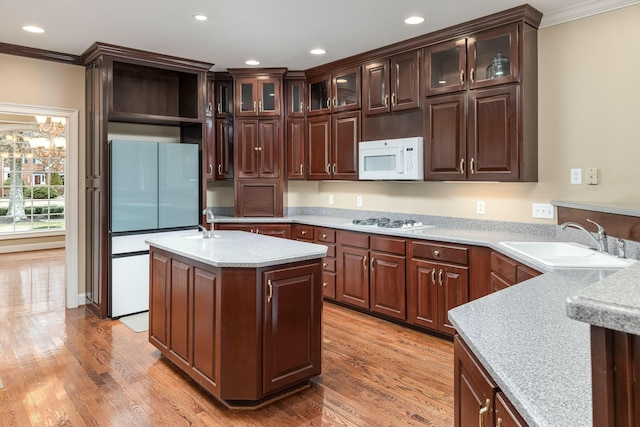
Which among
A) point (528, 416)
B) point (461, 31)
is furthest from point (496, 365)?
point (461, 31)

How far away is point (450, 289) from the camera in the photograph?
345 cm

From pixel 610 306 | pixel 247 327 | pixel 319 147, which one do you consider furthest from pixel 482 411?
pixel 319 147

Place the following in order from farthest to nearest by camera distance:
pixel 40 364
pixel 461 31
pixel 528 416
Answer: pixel 461 31
pixel 40 364
pixel 528 416

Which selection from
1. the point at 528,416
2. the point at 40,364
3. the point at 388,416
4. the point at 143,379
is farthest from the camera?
the point at 40,364

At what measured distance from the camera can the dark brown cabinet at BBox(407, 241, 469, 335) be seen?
3.38 meters

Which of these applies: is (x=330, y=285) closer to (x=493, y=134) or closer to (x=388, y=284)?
(x=388, y=284)

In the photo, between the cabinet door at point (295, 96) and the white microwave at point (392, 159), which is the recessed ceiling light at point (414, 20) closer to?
the white microwave at point (392, 159)

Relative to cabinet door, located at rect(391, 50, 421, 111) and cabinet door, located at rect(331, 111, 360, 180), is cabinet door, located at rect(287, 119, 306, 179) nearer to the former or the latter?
cabinet door, located at rect(331, 111, 360, 180)

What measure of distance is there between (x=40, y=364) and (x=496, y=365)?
3.24 m

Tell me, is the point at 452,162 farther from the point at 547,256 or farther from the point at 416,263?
the point at 547,256

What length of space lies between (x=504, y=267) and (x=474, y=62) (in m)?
1.70

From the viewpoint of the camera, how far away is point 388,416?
2377 millimetres

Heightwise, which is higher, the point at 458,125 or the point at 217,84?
the point at 217,84

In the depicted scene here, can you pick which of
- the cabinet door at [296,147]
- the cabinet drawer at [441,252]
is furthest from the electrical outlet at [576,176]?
the cabinet door at [296,147]
